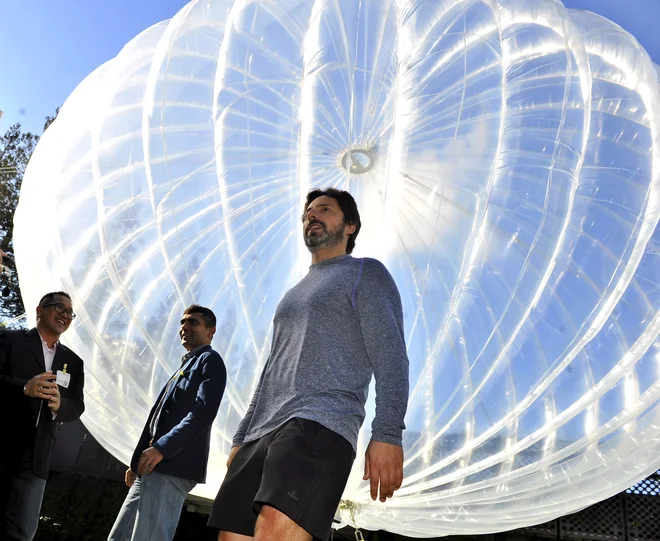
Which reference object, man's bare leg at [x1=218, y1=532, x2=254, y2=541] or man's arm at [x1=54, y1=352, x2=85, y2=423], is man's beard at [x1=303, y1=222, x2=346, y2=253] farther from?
man's arm at [x1=54, y1=352, x2=85, y2=423]

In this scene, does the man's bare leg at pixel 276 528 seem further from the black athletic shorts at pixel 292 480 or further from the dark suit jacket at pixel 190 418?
the dark suit jacket at pixel 190 418

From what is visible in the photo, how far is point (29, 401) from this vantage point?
3072mm

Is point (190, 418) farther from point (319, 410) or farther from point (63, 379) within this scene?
point (319, 410)

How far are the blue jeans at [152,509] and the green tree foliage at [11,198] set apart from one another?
971 centimetres

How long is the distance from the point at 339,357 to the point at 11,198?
1386cm

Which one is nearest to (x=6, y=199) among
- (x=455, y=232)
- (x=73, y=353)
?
(x=73, y=353)

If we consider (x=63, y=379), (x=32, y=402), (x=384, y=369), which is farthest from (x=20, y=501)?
(x=384, y=369)

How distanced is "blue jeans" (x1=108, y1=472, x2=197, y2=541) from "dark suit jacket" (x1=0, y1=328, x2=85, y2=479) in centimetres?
53

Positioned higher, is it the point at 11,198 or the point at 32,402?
the point at 11,198

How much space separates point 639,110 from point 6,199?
1339cm

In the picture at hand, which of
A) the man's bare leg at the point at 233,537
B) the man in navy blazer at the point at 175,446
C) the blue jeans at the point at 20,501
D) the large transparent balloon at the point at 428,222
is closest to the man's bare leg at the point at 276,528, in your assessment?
the man's bare leg at the point at 233,537

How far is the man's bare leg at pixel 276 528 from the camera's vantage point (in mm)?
1498

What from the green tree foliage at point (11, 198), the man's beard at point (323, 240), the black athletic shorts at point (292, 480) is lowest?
the black athletic shorts at point (292, 480)

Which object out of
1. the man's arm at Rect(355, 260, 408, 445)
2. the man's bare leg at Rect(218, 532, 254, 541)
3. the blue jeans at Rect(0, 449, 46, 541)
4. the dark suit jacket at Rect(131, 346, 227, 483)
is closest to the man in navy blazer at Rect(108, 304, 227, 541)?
the dark suit jacket at Rect(131, 346, 227, 483)
